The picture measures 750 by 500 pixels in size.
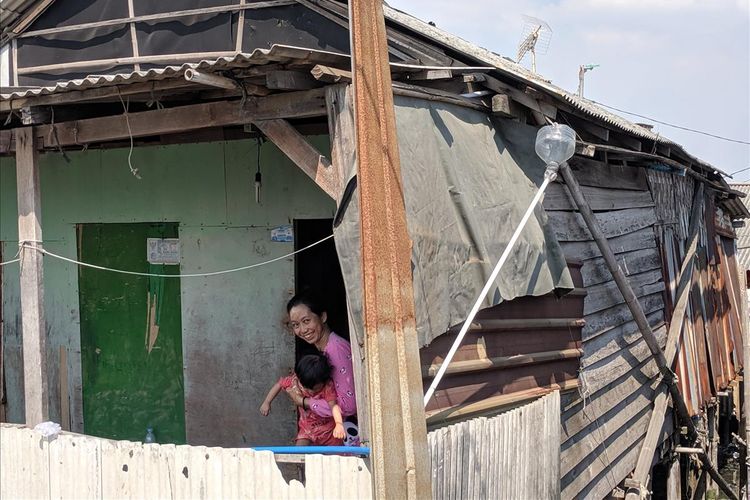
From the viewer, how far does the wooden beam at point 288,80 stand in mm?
4528

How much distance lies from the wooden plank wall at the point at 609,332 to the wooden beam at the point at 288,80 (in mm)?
2872

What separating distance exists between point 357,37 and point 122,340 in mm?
4884

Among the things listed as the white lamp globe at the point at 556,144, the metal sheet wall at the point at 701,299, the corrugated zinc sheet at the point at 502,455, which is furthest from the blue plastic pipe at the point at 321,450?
the metal sheet wall at the point at 701,299

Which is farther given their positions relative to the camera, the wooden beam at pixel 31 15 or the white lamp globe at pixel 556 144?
the wooden beam at pixel 31 15

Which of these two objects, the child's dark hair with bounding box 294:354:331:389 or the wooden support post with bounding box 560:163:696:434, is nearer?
the child's dark hair with bounding box 294:354:331:389

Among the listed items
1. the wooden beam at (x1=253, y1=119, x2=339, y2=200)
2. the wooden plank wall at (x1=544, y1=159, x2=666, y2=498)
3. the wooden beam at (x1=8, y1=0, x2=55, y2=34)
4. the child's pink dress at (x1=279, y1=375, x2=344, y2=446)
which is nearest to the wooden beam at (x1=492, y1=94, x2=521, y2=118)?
the wooden plank wall at (x1=544, y1=159, x2=666, y2=498)

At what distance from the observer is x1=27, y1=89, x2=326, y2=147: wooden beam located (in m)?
4.87

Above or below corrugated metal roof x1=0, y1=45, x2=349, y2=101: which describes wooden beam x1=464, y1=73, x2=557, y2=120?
above

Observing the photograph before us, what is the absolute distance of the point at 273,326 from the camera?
699 cm

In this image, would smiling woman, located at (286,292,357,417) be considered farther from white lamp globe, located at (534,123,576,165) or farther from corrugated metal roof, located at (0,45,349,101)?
white lamp globe, located at (534,123,576,165)

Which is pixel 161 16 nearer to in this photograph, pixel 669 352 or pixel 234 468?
pixel 234 468

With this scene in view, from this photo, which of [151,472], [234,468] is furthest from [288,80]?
[151,472]

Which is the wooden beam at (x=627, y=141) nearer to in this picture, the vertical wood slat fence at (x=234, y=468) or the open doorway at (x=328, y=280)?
the open doorway at (x=328, y=280)

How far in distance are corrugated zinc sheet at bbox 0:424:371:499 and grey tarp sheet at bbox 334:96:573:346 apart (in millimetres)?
822
